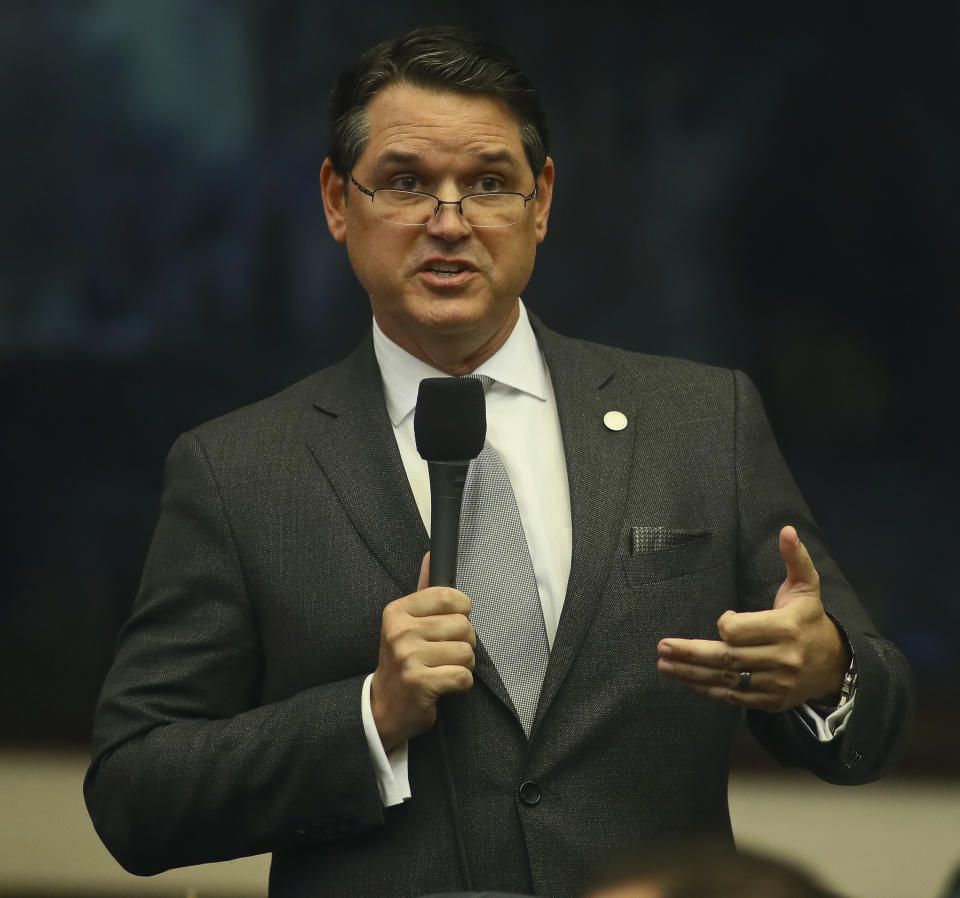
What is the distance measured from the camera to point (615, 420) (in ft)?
6.89

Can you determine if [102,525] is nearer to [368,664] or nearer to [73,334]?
[73,334]

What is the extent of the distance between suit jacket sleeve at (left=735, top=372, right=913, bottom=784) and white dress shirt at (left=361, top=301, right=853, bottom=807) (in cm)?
4

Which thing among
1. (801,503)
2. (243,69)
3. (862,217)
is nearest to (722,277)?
(862,217)

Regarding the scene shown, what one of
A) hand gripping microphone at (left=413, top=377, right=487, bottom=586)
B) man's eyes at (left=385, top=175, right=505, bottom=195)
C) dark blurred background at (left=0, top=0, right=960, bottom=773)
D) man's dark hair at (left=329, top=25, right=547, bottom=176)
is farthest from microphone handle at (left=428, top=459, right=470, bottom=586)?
dark blurred background at (left=0, top=0, right=960, bottom=773)

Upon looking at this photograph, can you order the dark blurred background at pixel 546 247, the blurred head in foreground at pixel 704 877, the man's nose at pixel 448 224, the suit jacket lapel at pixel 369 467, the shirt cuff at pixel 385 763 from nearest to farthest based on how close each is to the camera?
the blurred head in foreground at pixel 704 877
the shirt cuff at pixel 385 763
the suit jacket lapel at pixel 369 467
the man's nose at pixel 448 224
the dark blurred background at pixel 546 247

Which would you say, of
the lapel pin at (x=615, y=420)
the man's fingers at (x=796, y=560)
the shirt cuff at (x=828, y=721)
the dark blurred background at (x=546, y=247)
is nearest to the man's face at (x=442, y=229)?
the lapel pin at (x=615, y=420)

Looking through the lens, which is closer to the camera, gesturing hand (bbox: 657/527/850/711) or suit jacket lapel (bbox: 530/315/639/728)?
gesturing hand (bbox: 657/527/850/711)

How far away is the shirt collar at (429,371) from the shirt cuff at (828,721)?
2.04ft

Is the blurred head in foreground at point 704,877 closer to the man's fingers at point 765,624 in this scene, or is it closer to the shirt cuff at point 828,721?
the man's fingers at point 765,624

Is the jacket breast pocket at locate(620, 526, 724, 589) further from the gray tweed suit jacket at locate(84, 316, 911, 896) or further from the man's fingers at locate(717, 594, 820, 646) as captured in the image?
the man's fingers at locate(717, 594, 820, 646)

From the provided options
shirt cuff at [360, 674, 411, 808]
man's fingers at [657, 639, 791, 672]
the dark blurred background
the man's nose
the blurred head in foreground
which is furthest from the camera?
the dark blurred background

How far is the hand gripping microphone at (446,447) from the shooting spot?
1723mm

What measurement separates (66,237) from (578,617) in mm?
2269

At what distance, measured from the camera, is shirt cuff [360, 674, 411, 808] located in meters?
1.85
